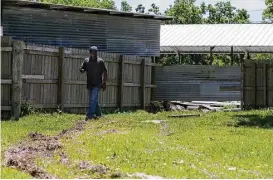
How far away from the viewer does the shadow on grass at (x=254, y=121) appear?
17525 mm

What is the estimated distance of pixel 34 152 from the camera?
1080 cm

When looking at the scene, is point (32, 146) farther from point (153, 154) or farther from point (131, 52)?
point (131, 52)

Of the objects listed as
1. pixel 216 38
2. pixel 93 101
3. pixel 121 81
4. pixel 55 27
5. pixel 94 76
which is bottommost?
pixel 93 101

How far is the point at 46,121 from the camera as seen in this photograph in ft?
55.5

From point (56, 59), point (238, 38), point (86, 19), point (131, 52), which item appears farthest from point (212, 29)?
point (56, 59)

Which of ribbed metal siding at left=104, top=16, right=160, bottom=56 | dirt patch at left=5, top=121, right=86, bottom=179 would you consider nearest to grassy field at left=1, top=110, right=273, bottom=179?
dirt patch at left=5, top=121, right=86, bottom=179

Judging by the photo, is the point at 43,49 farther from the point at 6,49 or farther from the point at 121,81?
the point at 121,81

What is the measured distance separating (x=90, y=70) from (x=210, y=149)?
22.1ft

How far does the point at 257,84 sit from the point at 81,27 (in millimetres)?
7709

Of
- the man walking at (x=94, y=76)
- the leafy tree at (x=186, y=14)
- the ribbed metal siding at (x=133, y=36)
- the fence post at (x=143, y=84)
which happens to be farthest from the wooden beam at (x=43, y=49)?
the leafy tree at (x=186, y=14)

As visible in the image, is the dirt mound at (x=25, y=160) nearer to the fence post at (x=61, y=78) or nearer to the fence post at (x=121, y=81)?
the fence post at (x=61, y=78)

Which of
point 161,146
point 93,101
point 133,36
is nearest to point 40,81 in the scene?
point 93,101

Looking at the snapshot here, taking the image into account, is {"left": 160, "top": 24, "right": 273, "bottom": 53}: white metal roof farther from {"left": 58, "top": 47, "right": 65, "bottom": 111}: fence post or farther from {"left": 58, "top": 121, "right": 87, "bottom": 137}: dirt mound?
{"left": 58, "top": 121, "right": 87, "bottom": 137}: dirt mound

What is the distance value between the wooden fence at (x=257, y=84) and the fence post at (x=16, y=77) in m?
11.4
